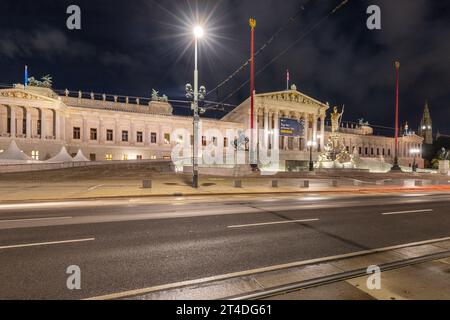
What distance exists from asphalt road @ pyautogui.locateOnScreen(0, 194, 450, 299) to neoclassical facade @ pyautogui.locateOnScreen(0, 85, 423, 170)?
141 ft

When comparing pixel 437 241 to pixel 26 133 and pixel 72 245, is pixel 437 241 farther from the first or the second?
pixel 26 133

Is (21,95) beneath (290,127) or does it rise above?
above

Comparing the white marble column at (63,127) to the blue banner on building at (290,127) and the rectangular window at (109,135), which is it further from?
the blue banner on building at (290,127)

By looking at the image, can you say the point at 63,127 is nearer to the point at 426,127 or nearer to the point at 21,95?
the point at 21,95

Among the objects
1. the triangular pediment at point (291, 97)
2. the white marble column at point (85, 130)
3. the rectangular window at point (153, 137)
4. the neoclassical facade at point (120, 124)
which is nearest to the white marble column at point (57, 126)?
the neoclassical facade at point (120, 124)

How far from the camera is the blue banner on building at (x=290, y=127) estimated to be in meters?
67.6

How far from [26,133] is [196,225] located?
60.9 meters

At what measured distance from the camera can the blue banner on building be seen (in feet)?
→ 222

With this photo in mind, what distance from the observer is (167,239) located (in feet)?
24.8

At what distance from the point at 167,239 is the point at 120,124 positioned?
64044 mm

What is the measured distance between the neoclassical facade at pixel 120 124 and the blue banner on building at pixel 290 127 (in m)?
5.31

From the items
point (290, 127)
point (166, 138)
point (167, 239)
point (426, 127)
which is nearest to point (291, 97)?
point (290, 127)

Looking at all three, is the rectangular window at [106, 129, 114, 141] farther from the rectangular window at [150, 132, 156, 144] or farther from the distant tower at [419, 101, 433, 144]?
the distant tower at [419, 101, 433, 144]

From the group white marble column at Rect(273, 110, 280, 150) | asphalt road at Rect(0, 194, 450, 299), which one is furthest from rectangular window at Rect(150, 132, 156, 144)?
asphalt road at Rect(0, 194, 450, 299)
